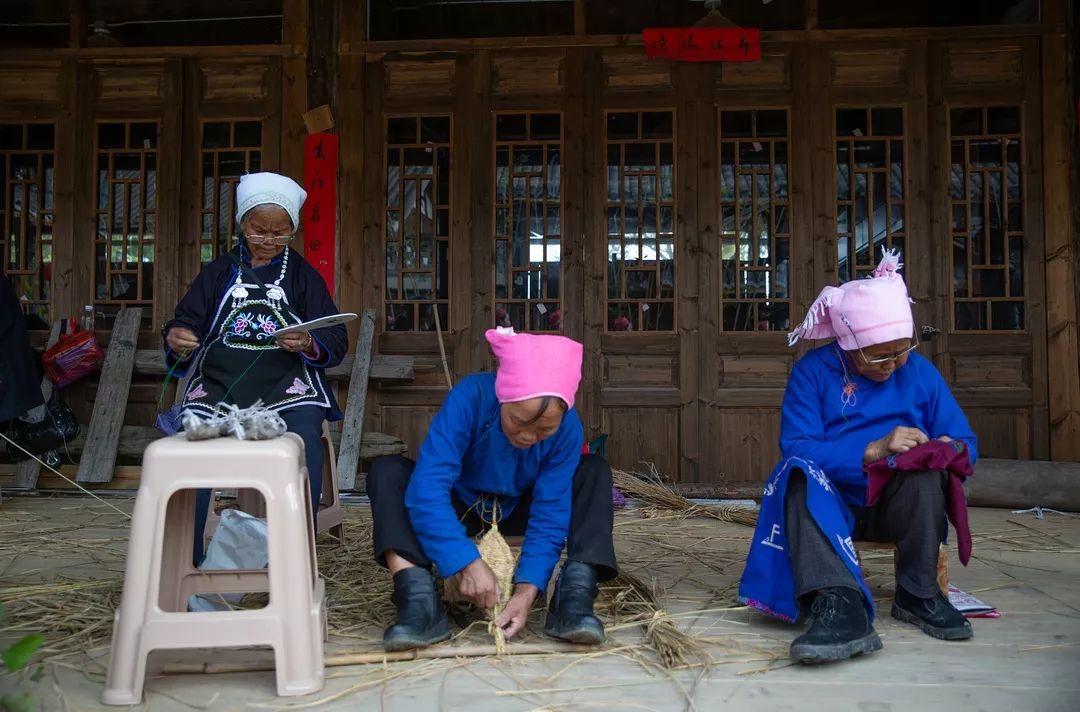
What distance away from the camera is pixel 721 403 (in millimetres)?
5223

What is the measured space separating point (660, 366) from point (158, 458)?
365 cm

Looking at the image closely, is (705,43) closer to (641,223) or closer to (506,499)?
(641,223)

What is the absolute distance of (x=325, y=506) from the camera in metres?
3.47

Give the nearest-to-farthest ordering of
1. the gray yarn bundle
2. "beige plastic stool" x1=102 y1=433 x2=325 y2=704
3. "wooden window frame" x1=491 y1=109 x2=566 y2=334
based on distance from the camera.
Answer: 1. "beige plastic stool" x1=102 y1=433 x2=325 y2=704
2. the gray yarn bundle
3. "wooden window frame" x1=491 y1=109 x2=566 y2=334

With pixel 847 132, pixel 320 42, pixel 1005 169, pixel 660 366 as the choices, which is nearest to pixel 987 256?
pixel 1005 169

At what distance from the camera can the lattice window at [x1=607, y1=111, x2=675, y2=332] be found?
531 cm

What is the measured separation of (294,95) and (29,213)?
1.72 metres

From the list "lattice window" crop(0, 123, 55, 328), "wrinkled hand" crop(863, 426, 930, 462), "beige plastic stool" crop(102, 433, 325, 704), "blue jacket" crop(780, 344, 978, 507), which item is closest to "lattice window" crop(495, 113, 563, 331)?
"lattice window" crop(0, 123, 55, 328)

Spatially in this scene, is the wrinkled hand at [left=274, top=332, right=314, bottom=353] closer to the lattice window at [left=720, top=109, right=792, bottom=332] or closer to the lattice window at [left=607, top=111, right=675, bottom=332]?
the lattice window at [left=607, top=111, right=675, bottom=332]

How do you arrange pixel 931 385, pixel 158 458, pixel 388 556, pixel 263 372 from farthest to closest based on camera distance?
pixel 263 372
pixel 931 385
pixel 388 556
pixel 158 458

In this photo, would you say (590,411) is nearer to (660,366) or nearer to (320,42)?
(660,366)

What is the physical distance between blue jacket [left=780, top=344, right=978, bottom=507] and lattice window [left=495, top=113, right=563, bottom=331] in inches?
109

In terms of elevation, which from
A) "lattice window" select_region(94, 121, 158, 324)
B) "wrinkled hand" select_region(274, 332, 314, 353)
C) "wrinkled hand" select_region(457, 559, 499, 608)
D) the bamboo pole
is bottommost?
the bamboo pole

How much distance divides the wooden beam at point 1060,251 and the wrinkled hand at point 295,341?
4.17m
